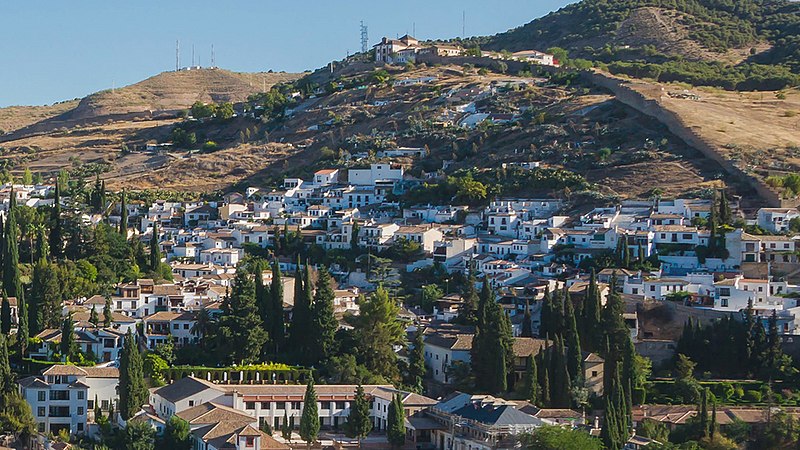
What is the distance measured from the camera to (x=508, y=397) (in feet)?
161

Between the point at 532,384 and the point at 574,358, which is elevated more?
the point at 574,358

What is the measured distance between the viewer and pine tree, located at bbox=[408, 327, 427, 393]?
51688 millimetres

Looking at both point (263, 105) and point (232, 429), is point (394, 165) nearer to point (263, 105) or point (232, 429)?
point (263, 105)

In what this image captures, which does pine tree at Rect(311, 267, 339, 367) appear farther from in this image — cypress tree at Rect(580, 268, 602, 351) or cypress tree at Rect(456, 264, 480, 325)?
cypress tree at Rect(580, 268, 602, 351)

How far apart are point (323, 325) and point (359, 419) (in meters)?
6.41

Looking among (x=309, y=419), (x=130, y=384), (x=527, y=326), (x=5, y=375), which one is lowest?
(x=309, y=419)

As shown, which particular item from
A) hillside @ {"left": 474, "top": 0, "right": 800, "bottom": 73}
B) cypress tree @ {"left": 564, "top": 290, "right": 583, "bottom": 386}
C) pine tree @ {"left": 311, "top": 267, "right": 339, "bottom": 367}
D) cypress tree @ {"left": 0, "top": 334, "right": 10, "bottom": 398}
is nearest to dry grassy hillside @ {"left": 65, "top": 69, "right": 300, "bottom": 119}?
hillside @ {"left": 474, "top": 0, "right": 800, "bottom": 73}

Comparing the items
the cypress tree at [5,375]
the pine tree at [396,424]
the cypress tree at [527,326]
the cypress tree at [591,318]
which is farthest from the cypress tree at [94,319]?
the cypress tree at [591,318]

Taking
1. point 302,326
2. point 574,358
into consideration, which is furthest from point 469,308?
point 574,358

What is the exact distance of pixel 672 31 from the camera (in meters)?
128

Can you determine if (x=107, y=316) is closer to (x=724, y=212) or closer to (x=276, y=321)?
(x=276, y=321)

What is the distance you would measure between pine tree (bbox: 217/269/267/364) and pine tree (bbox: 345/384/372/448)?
19.4 feet

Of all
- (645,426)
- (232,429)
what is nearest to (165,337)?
(232,429)

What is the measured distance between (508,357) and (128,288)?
1623 centimetres
